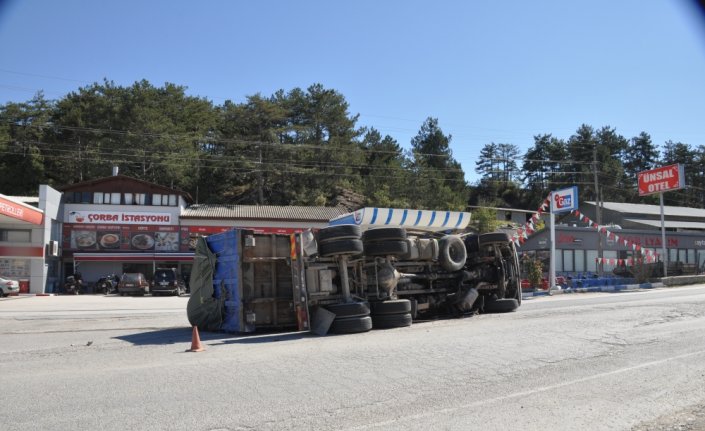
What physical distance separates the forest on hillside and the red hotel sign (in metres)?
5.67

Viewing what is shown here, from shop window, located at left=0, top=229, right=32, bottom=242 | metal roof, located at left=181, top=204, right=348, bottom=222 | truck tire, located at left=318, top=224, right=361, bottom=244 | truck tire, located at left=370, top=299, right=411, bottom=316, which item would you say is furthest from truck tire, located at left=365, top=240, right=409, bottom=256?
metal roof, located at left=181, top=204, right=348, bottom=222

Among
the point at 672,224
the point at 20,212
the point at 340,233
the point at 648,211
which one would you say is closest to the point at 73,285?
the point at 20,212

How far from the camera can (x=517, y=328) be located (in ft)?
36.8

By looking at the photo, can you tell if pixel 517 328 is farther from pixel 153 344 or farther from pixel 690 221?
pixel 690 221

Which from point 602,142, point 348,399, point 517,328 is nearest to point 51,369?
point 348,399

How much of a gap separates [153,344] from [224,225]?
37.8 metres

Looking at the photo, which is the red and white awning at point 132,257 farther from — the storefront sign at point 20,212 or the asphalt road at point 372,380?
the asphalt road at point 372,380

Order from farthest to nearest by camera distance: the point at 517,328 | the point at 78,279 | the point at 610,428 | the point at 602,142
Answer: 1. the point at 602,142
2. the point at 78,279
3. the point at 517,328
4. the point at 610,428

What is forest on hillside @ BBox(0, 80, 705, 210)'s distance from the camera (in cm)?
5388

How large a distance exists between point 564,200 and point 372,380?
26667mm

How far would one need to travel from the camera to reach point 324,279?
11859 mm

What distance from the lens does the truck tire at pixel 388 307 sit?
469 inches

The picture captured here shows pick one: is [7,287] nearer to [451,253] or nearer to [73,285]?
[73,285]

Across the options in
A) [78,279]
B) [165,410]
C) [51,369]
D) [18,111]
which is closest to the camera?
[165,410]
